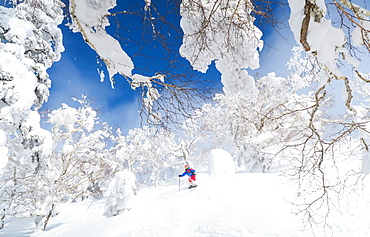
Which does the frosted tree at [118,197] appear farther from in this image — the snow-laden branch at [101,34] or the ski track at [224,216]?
the snow-laden branch at [101,34]

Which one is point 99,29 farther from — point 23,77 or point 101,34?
point 23,77

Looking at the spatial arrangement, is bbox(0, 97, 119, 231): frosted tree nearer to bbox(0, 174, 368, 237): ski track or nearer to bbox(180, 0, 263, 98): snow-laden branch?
bbox(0, 174, 368, 237): ski track

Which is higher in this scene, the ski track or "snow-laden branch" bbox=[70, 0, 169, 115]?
"snow-laden branch" bbox=[70, 0, 169, 115]

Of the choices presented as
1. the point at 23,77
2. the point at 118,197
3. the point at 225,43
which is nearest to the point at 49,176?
the point at 118,197

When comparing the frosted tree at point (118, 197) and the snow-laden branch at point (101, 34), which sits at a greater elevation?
the snow-laden branch at point (101, 34)

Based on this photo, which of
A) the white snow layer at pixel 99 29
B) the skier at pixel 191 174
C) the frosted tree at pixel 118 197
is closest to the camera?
the white snow layer at pixel 99 29

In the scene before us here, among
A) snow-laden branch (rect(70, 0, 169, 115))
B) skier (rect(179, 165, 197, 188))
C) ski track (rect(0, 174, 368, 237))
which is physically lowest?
ski track (rect(0, 174, 368, 237))

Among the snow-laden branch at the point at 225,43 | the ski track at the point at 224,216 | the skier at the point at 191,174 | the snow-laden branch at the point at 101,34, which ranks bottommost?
the ski track at the point at 224,216

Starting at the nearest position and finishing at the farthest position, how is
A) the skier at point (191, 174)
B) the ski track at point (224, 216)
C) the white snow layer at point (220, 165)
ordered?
the ski track at point (224, 216) → the white snow layer at point (220, 165) → the skier at point (191, 174)

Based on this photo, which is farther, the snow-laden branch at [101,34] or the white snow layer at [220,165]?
the white snow layer at [220,165]

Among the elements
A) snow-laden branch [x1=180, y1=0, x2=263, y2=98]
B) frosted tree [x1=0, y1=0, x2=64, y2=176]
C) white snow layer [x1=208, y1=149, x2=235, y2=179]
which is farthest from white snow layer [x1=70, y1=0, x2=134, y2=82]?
white snow layer [x1=208, y1=149, x2=235, y2=179]

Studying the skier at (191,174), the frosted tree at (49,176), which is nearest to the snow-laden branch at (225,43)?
the frosted tree at (49,176)

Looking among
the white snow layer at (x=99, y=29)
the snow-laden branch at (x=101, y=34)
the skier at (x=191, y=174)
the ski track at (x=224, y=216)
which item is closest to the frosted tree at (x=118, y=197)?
the ski track at (x=224, y=216)

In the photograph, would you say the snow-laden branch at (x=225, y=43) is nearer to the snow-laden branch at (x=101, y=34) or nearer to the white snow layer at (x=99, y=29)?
the snow-laden branch at (x=101, y=34)
